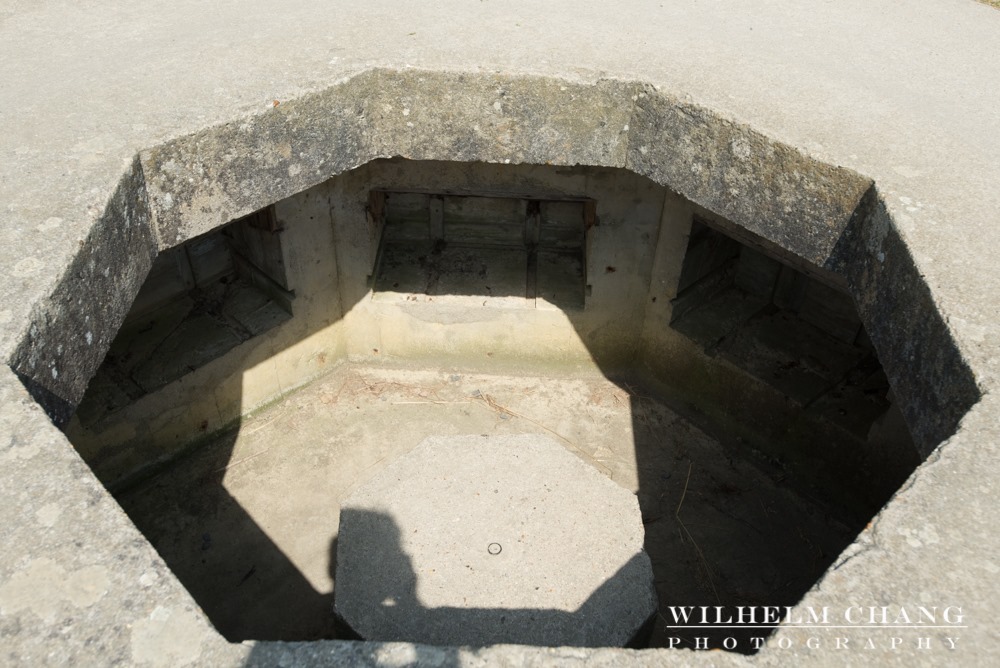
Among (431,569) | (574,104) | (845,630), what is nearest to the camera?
(845,630)

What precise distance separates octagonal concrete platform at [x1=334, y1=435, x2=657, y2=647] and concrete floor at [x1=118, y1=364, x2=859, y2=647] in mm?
794

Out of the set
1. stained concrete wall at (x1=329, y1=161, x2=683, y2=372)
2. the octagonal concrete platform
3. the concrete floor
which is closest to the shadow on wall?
the octagonal concrete platform

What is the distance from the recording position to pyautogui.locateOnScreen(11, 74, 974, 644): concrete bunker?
506cm

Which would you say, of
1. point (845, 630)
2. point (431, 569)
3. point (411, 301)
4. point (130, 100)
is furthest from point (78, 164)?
point (411, 301)

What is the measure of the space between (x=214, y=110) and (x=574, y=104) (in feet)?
5.25

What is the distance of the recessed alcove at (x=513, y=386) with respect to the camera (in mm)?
5117

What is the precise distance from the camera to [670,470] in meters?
5.71

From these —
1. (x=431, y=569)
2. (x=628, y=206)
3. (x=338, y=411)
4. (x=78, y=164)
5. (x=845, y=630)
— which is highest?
(x=78, y=164)

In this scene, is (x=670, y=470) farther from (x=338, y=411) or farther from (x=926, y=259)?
(x=926, y=259)

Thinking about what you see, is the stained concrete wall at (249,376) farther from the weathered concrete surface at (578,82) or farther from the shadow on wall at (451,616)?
the shadow on wall at (451,616)

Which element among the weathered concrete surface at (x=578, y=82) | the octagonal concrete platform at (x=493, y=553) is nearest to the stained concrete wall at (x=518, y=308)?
the weathered concrete surface at (x=578, y=82)

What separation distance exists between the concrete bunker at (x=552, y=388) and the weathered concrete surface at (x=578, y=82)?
0.75 metres

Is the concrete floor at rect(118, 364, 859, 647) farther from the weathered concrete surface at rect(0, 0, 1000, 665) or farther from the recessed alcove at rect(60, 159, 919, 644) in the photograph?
the weathered concrete surface at rect(0, 0, 1000, 665)

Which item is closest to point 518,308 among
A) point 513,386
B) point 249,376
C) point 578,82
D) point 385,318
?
point 513,386
